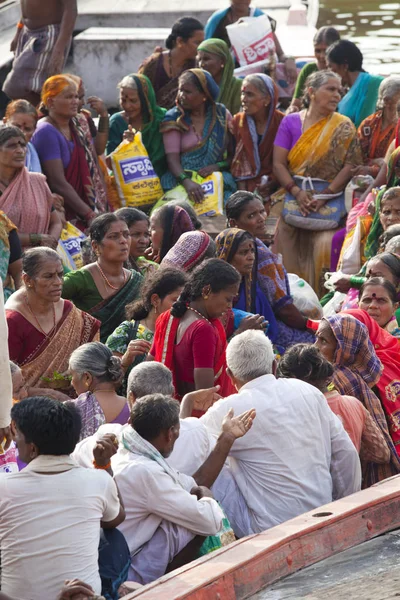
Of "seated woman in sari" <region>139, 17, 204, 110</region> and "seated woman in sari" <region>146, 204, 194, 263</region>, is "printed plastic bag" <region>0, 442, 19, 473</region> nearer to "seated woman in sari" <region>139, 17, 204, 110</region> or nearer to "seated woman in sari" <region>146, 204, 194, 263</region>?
"seated woman in sari" <region>146, 204, 194, 263</region>

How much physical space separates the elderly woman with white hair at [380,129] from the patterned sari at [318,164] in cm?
16

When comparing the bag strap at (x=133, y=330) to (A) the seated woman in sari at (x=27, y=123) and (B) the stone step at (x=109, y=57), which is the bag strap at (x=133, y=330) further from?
(B) the stone step at (x=109, y=57)

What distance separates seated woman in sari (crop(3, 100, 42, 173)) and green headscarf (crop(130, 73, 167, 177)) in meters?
1.17

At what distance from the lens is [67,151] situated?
8.46 metres

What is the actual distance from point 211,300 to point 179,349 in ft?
0.90

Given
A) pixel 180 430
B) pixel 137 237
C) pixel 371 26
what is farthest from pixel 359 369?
pixel 371 26

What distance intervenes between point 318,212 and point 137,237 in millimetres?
2055

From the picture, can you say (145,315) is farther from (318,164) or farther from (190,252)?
(318,164)

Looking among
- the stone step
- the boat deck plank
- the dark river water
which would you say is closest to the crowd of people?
the boat deck plank

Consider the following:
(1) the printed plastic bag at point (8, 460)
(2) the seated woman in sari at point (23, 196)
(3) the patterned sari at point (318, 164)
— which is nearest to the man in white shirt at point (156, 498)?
(1) the printed plastic bag at point (8, 460)

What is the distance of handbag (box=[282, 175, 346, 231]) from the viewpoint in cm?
873

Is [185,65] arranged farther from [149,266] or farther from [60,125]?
[149,266]

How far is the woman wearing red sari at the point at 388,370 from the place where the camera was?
19.0 feet

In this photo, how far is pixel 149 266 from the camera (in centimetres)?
706
